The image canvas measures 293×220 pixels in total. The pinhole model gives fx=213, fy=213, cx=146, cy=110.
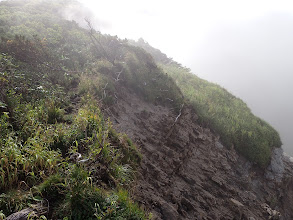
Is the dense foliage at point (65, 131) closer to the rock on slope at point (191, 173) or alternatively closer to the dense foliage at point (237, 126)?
the rock on slope at point (191, 173)

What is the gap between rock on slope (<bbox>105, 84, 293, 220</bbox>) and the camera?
604 cm

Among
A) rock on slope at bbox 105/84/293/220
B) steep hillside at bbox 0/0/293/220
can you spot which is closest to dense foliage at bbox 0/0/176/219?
steep hillside at bbox 0/0/293/220

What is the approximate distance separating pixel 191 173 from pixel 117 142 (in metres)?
3.78

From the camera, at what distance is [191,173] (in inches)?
316

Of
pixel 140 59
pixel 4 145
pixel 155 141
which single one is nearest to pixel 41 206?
pixel 4 145

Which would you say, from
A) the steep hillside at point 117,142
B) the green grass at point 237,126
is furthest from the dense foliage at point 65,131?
the green grass at point 237,126

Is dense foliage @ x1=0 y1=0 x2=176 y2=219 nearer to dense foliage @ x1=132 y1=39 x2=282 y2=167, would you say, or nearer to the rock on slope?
the rock on slope

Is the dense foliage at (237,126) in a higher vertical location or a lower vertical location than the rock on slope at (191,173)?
higher

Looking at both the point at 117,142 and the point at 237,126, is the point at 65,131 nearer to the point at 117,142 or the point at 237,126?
the point at 117,142

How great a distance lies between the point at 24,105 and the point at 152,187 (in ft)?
13.2

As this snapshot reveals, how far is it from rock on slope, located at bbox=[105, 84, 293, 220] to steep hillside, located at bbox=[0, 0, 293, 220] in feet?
0.17

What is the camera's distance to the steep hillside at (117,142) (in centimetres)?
348

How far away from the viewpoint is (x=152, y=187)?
5.56m

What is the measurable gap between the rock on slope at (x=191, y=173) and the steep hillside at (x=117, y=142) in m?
0.05
